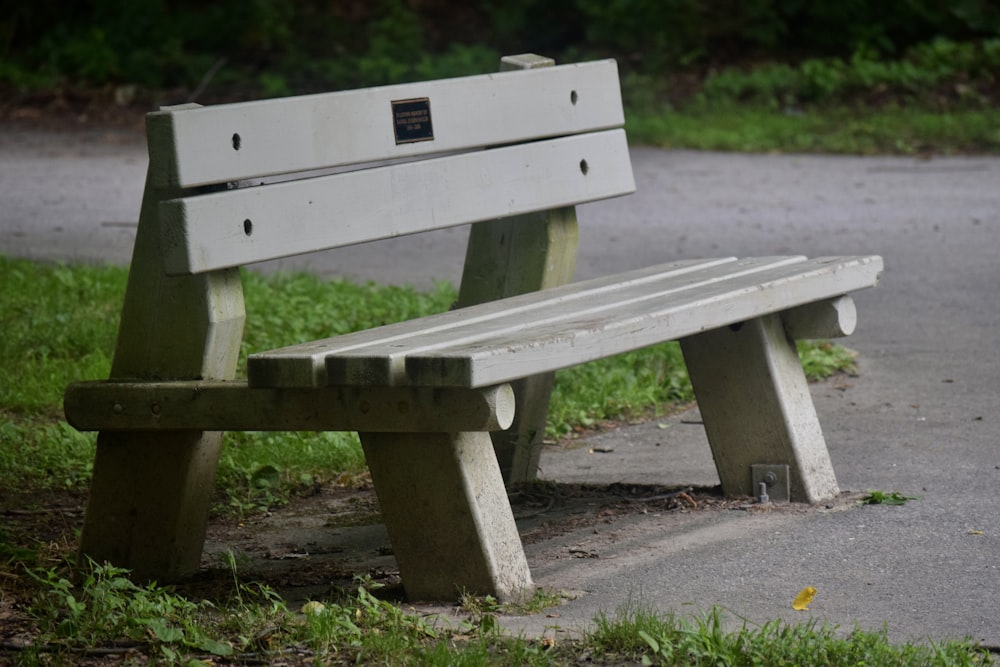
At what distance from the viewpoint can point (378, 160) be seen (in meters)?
3.50

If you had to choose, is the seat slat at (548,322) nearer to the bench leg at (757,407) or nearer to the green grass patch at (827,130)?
the bench leg at (757,407)

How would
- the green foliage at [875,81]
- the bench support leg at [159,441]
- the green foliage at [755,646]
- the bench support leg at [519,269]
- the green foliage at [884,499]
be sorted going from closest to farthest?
1. the green foliage at [755,646]
2. the bench support leg at [159,441]
3. the green foliage at [884,499]
4. the bench support leg at [519,269]
5. the green foliage at [875,81]

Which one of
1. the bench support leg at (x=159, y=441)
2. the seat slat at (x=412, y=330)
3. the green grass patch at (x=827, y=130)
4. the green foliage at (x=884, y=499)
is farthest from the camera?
the green grass patch at (x=827, y=130)

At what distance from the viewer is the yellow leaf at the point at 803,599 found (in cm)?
287

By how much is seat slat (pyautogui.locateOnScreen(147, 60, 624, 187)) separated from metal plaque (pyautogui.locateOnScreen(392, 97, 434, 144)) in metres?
0.01

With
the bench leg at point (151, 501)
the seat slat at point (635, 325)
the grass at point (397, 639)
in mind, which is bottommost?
the grass at point (397, 639)

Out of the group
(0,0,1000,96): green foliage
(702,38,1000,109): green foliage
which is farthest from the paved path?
(0,0,1000,96): green foliage

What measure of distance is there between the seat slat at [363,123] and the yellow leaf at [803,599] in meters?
1.33

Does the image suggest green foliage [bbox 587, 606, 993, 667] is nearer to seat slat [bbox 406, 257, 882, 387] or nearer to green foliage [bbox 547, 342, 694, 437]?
seat slat [bbox 406, 257, 882, 387]

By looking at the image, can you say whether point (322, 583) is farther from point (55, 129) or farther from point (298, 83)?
point (298, 83)

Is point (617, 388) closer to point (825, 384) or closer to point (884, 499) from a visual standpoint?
point (825, 384)

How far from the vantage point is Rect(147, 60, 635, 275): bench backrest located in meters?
3.02

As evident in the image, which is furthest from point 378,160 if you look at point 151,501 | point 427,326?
point 151,501

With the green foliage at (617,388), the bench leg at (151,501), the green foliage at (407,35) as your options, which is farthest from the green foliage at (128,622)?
the green foliage at (407,35)
